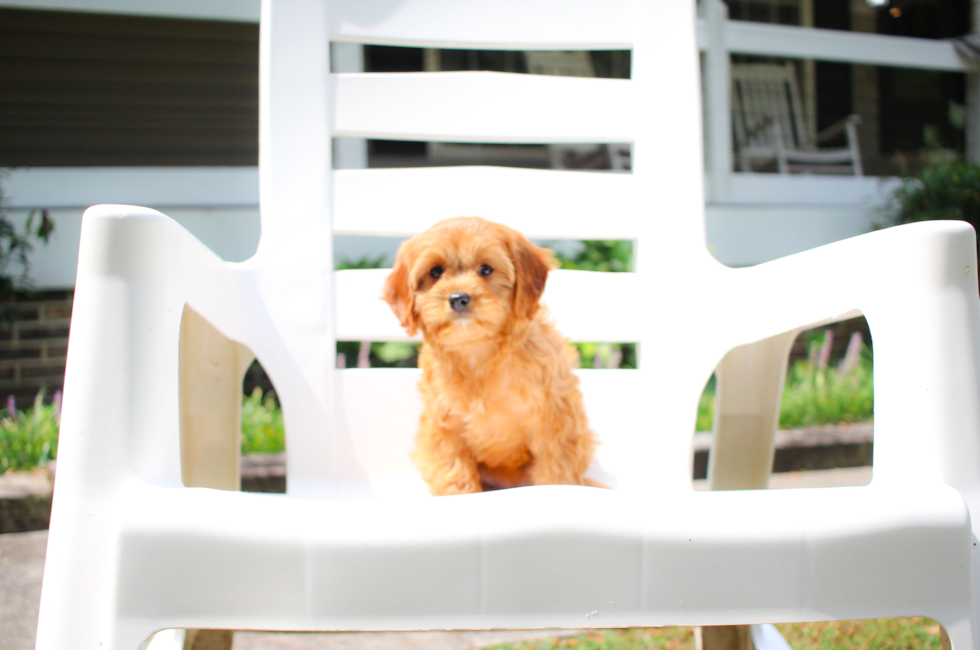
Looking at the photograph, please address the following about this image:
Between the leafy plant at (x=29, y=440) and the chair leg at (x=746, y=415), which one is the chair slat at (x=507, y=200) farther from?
the leafy plant at (x=29, y=440)

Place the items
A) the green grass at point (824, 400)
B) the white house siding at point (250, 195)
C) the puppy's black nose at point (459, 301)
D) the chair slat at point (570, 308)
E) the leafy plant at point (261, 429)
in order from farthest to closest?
the white house siding at point (250, 195)
the green grass at point (824, 400)
the leafy plant at point (261, 429)
the chair slat at point (570, 308)
the puppy's black nose at point (459, 301)

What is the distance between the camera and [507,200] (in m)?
1.59

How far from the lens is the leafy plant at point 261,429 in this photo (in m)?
2.65

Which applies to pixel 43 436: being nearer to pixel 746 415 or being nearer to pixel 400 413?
pixel 400 413

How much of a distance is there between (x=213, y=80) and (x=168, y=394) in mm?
4288

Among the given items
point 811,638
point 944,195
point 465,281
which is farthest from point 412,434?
point 944,195

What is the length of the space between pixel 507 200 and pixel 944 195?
4078mm

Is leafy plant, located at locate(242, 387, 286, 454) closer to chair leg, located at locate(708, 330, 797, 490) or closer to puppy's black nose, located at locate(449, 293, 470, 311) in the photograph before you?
puppy's black nose, located at locate(449, 293, 470, 311)

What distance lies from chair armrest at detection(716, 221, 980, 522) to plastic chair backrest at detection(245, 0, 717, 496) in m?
0.47

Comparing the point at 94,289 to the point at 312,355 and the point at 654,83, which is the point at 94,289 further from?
the point at 654,83

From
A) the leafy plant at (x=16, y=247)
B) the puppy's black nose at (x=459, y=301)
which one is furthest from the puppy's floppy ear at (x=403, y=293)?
the leafy plant at (x=16, y=247)

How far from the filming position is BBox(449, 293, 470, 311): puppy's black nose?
1.20 meters

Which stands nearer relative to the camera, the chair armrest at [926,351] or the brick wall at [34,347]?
the chair armrest at [926,351]

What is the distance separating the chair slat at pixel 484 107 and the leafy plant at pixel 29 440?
5.84 ft
